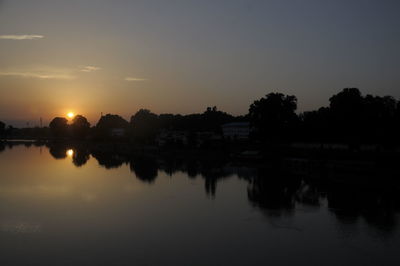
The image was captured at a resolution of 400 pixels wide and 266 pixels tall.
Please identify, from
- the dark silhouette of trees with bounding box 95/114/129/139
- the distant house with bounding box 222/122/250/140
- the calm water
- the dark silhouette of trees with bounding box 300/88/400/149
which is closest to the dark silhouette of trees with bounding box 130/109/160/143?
the dark silhouette of trees with bounding box 95/114/129/139

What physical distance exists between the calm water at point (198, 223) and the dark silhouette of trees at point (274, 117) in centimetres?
1421

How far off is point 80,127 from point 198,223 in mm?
89241

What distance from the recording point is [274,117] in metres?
41.3

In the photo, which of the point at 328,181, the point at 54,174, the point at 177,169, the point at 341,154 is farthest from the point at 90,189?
the point at 341,154

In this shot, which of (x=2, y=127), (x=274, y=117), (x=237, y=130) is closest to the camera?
(x=274, y=117)

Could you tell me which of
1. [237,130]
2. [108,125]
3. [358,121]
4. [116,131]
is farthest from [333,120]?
[108,125]

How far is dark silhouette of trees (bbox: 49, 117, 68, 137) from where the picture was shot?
109 m

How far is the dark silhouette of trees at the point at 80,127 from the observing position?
9836 cm

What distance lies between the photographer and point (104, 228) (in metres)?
14.7

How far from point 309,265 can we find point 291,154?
26.8 metres

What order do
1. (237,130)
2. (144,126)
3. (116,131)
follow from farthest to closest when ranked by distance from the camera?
1. (116,131)
2. (144,126)
3. (237,130)

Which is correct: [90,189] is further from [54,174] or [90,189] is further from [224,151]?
[224,151]

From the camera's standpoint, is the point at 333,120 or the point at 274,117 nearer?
the point at 333,120

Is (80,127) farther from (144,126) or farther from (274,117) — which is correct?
(274,117)
